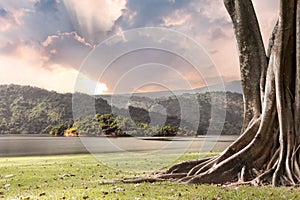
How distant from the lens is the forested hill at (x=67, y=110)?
21594 mm

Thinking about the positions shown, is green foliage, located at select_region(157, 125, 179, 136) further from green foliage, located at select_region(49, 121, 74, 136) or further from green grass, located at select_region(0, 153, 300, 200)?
green grass, located at select_region(0, 153, 300, 200)

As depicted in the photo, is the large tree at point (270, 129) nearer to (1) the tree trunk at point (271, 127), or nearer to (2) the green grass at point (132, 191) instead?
(1) the tree trunk at point (271, 127)

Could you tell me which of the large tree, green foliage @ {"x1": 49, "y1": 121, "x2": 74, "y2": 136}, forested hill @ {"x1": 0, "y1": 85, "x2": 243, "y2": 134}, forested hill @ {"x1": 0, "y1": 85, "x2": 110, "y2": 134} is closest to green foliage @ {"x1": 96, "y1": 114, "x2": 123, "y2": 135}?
forested hill @ {"x1": 0, "y1": 85, "x2": 243, "y2": 134}

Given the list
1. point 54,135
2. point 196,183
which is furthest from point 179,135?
point 196,183

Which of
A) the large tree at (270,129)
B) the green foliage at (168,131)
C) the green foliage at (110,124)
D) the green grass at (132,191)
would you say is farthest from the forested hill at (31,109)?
the large tree at (270,129)

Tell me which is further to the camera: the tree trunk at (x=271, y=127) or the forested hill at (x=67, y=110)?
the forested hill at (x=67, y=110)

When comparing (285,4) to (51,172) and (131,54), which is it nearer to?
(131,54)

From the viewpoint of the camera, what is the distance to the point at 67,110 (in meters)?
33.0

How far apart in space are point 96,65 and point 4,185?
4.31 metres

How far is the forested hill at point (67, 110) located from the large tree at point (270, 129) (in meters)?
12.9

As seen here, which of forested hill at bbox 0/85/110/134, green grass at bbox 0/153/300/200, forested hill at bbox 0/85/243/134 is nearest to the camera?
green grass at bbox 0/153/300/200

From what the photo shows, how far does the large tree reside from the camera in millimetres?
5797

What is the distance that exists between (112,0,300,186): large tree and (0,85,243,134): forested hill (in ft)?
42.3

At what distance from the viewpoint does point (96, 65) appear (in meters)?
9.59
